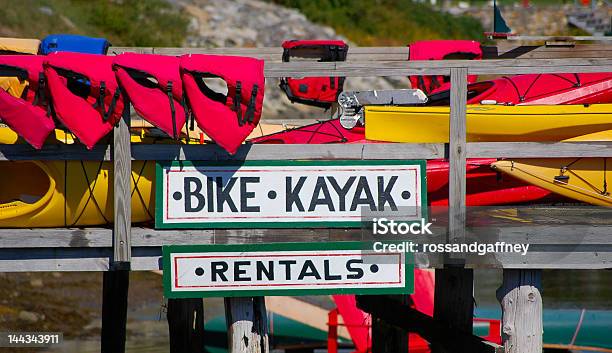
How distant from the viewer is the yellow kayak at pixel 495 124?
7160 millimetres

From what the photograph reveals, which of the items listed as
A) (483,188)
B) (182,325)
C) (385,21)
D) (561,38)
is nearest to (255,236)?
(483,188)

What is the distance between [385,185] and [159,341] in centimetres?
1019

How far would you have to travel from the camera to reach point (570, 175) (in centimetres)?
710

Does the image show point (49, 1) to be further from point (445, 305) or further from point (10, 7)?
point (445, 305)

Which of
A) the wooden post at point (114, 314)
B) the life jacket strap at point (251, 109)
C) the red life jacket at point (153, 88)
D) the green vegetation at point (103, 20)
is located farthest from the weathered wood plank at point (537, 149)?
the green vegetation at point (103, 20)

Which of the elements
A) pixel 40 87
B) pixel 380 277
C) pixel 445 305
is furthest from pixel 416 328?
pixel 40 87

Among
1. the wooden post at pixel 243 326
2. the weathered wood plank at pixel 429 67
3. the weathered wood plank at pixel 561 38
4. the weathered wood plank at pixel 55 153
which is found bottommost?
the wooden post at pixel 243 326

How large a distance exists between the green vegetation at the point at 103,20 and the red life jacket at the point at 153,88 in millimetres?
18392

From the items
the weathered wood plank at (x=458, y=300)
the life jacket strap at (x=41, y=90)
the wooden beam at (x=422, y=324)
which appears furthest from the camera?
the weathered wood plank at (x=458, y=300)

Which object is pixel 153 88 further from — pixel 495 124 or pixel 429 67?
pixel 495 124

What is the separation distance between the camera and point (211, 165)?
669 centimetres

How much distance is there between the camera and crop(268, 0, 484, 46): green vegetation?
3447cm

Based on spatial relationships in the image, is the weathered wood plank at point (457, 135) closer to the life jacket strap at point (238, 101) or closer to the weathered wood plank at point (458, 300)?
the life jacket strap at point (238, 101)

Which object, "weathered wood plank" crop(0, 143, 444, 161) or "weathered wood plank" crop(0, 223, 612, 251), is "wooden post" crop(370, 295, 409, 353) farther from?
"weathered wood plank" crop(0, 143, 444, 161)
